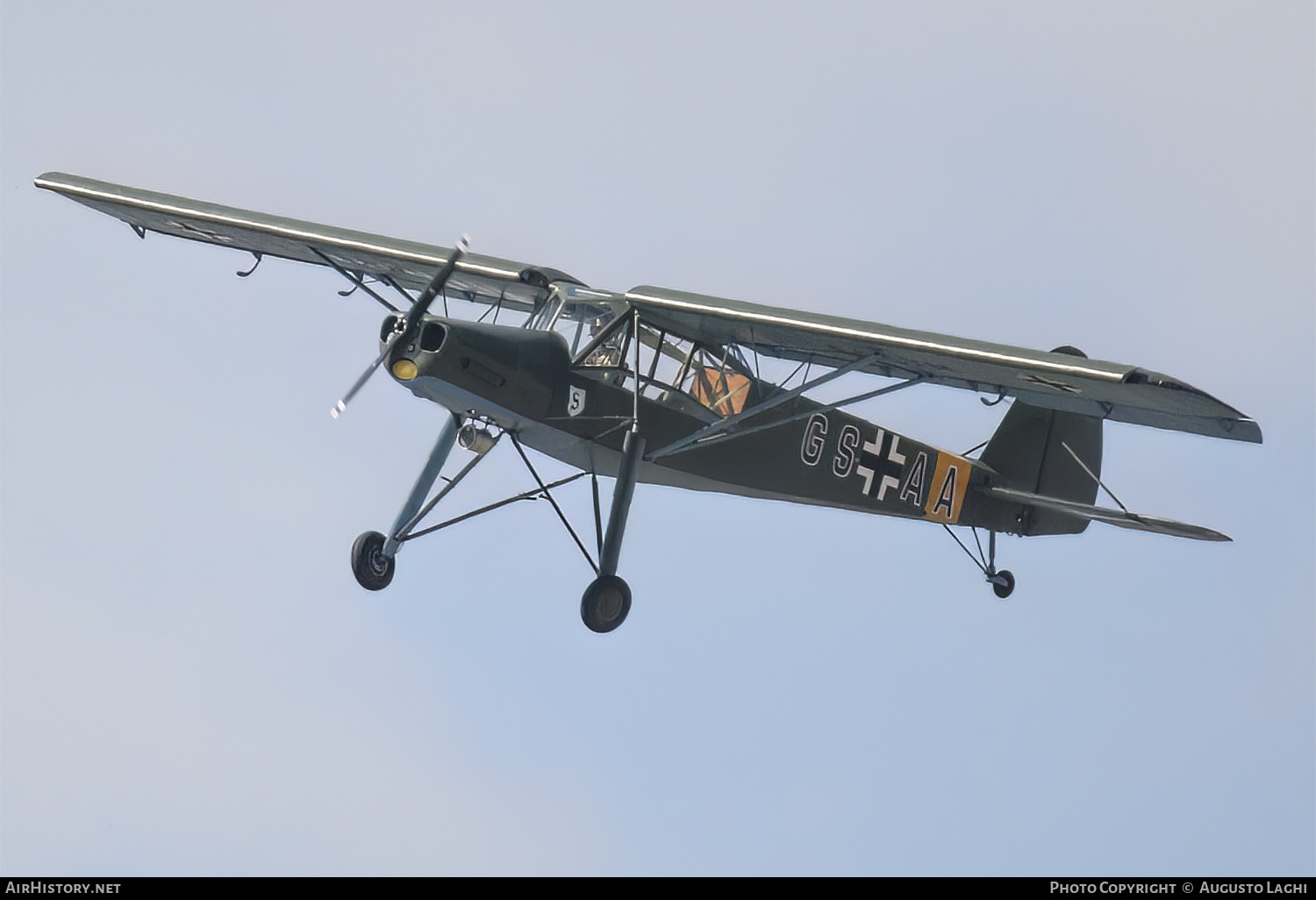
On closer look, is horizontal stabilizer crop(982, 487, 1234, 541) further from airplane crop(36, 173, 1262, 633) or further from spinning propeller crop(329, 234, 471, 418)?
spinning propeller crop(329, 234, 471, 418)

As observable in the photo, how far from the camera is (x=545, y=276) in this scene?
1634 cm

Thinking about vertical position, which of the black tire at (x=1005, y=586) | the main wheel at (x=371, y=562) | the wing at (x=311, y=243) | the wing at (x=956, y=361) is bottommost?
the main wheel at (x=371, y=562)

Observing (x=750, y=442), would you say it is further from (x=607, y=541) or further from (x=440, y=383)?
(x=440, y=383)

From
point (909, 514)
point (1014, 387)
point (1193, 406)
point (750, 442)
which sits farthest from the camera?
point (909, 514)

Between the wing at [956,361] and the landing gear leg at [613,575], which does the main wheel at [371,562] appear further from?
the wing at [956,361]

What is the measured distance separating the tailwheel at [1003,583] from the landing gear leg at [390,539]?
607cm

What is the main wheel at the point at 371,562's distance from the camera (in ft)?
54.4

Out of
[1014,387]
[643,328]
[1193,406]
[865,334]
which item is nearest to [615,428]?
[643,328]

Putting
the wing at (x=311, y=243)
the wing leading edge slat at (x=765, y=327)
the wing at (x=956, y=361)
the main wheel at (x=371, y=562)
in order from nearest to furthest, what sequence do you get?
the wing at (x=956, y=361) < the wing leading edge slat at (x=765, y=327) < the main wheel at (x=371, y=562) < the wing at (x=311, y=243)

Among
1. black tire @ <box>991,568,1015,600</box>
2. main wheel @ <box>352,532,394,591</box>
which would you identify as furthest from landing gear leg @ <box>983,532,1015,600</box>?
main wheel @ <box>352,532,394,591</box>

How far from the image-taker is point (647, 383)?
16000 millimetres

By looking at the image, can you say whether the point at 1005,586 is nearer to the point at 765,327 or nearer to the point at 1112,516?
the point at 1112,516

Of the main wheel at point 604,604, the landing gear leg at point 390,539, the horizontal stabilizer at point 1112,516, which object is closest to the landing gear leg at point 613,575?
the main wheel at point 604,604

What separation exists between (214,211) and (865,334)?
6.61m
